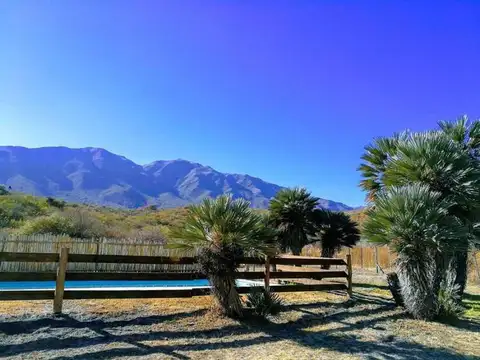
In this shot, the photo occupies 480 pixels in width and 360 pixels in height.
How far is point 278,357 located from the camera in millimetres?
5469

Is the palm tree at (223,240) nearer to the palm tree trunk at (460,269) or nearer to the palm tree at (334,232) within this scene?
the palm tree trunk at (460,269)

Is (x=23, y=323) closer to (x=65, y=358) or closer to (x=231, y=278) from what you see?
(x=65, y=358)

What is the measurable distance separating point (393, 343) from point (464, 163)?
5218 mm

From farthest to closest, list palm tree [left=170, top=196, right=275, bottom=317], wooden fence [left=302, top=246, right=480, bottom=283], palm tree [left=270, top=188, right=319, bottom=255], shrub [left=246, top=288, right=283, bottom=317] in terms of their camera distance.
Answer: wooden fence [left=302, top=246, right=480, bottom=283] < palm tree [left=270, top=188, right=319, bottom=255] < shrub [left=246, top=288, right=283, bottom=317] < palm tree [left=170, top=196, right=275, bottom=317]

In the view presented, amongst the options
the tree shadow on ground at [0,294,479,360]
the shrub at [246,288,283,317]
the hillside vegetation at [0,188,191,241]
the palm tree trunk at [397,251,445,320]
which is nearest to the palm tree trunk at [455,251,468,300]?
the palm tree trunk at [397,251,445,320]

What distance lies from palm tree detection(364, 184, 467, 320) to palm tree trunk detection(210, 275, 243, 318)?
368 centimetres

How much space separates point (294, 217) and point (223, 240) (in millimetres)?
9299

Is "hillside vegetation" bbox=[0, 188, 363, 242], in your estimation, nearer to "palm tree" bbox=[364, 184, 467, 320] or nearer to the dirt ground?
the dirt ground

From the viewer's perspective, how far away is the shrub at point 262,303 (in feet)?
25.0

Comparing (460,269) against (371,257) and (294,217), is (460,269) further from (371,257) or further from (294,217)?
(371,257)

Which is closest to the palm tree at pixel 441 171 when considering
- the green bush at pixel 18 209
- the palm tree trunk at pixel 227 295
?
the palm tree trunk at pixel 227 295

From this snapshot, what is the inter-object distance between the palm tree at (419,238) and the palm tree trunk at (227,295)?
12.1 ft

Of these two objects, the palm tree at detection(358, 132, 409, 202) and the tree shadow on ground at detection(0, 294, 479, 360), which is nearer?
the tree shadow on ground at detection(0, 294, 479, 360)

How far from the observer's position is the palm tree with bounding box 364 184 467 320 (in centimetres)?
836
